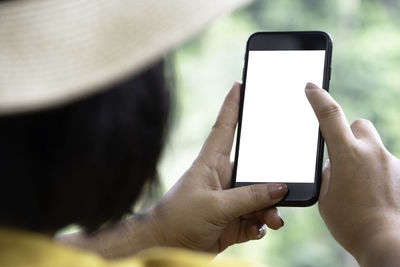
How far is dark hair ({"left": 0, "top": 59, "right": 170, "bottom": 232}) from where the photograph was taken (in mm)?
534

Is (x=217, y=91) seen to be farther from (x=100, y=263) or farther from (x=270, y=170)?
(x=100, y=263)

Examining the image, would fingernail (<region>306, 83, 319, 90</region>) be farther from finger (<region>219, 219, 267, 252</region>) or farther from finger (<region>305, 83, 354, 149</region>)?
finger (<region>219, 219, 267, 252</region>)

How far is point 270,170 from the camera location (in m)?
1.09

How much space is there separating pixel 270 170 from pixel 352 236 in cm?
21

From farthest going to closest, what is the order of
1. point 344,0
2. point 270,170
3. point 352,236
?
point 344,0 < point 270,170 < point 352,236

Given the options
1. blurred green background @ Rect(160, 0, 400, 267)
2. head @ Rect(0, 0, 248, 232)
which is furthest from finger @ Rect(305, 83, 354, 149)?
blurred green background @ Rect(160, 0, 400, 267)

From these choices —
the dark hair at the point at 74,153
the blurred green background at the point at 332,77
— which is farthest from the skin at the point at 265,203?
the blurred green background at the point at 332,77

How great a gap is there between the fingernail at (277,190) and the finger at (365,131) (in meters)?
0.13

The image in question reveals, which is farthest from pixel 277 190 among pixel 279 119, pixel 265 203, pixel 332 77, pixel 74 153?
pixel 332 77

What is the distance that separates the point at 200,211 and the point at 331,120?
216 millimetres

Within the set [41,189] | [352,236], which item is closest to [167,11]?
[41,189]

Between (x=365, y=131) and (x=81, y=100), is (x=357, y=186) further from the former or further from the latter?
(x=81, y=100)

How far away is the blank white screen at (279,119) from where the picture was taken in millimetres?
1072

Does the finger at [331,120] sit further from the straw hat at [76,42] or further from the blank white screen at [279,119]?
the straw hat at [76,42]
